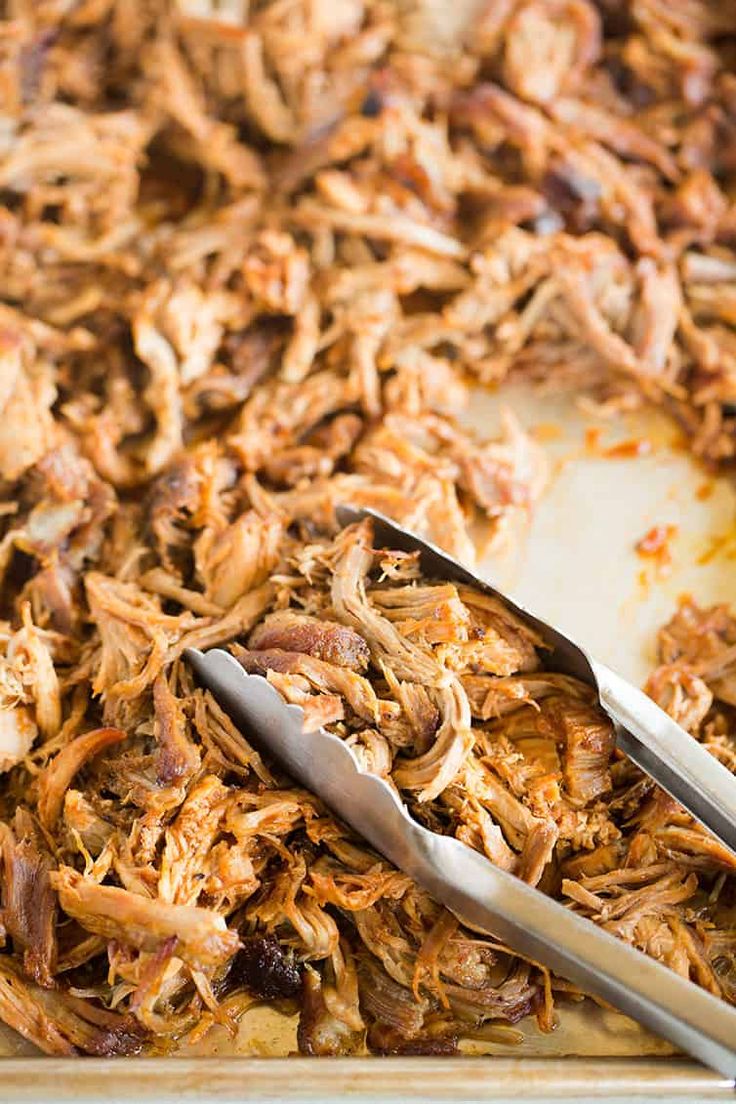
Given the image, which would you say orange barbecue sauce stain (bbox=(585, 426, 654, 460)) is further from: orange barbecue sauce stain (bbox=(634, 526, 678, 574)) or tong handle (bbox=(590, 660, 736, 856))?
tong handle (bbox=(590, 660, 736, 856))

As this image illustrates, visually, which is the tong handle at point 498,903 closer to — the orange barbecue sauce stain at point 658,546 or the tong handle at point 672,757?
the tong handle at point 672,757

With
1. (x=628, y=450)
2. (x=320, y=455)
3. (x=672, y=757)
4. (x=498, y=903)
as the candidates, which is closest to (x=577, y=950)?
(x=498, y=903)

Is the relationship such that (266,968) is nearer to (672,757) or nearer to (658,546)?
(672,757)

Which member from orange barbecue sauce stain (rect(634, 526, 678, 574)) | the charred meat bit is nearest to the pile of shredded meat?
the charred meat bit

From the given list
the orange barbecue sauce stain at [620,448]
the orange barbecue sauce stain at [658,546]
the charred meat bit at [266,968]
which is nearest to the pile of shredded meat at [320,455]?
the charred meat bit at [266,968]

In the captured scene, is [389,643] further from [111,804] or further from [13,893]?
[13,893]

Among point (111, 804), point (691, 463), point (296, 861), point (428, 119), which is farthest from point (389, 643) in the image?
point (428, 119)
